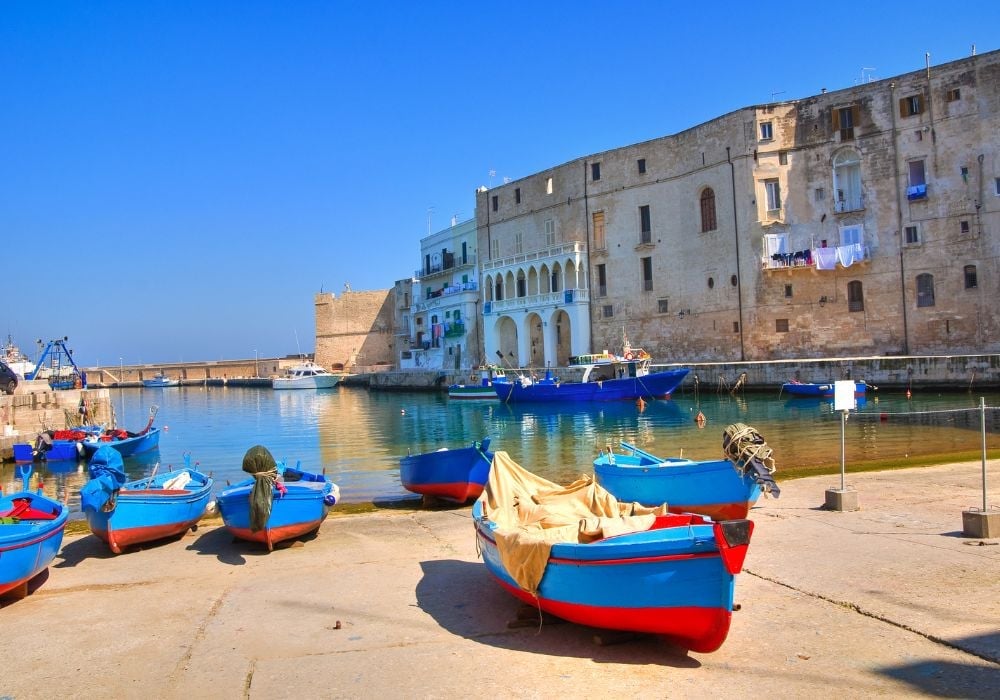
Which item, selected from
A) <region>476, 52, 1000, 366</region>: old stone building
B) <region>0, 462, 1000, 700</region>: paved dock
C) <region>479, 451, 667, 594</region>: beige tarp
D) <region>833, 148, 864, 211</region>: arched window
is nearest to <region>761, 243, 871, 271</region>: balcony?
<region>476, 52, 1000, 366</region>: old stone building

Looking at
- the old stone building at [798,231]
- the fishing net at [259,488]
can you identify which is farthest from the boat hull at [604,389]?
the fishing net at [259,488]

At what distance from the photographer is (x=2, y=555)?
5746mm

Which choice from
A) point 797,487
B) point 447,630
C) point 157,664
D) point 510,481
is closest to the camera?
point 157,664

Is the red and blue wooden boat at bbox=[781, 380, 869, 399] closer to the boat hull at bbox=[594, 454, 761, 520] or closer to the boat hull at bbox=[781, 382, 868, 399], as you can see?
the boat hull at bbox=[781, 382, 868, 399]

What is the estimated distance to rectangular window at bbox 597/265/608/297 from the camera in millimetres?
39562

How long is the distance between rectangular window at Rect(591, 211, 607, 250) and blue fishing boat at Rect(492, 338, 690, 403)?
6.06 meters

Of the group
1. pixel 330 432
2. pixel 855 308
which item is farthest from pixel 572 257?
pixel 330 432

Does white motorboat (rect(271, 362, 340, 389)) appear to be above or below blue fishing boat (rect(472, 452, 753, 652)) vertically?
above

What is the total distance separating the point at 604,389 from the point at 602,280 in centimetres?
908

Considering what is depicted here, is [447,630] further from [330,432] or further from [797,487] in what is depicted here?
[330,432]


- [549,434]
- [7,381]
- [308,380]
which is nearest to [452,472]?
[549,434]

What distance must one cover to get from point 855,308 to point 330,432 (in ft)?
67.1

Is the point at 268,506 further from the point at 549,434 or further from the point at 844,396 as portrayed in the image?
the point at 549,434

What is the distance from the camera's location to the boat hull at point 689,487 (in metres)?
7.70
